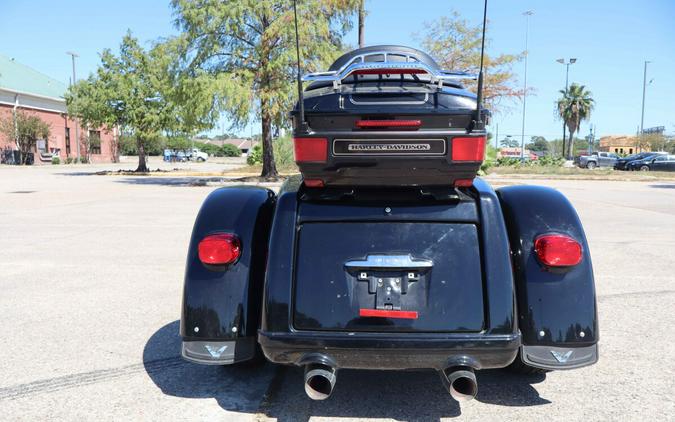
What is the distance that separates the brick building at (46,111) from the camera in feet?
163

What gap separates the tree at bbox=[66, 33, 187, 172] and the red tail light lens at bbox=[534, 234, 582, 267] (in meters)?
31.7

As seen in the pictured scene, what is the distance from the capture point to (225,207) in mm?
3098

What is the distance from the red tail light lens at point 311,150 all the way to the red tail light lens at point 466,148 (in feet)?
2.02

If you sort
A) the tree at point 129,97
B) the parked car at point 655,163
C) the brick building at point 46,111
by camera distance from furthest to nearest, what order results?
1. the brick building at point 46,111
2. the parked car at point 655,163
3. the tree at point 129,97

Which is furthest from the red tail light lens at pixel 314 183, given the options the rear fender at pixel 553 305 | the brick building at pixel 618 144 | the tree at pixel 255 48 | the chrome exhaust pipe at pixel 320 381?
the brick building at pixel 618 144

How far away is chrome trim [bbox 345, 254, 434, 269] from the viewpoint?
262cm

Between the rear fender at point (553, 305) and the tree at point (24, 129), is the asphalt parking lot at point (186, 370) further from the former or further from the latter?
the tree at point (24, 129)

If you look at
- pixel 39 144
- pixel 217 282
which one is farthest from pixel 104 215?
pixel 39 144

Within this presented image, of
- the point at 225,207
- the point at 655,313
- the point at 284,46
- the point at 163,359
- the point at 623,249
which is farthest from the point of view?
the point at 284,46

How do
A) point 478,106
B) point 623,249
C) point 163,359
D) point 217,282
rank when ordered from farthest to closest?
point 623,249 → point 163,359 → point 217,282 → point 478,106

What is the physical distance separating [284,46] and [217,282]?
1996 centimetres

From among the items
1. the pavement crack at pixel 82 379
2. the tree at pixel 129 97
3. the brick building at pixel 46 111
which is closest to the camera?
the pavement crack at pixel 82 379

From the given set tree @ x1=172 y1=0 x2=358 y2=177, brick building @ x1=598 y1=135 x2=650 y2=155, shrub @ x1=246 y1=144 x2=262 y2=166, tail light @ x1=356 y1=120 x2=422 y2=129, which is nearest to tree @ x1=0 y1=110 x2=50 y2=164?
shrub @ x1=246 y1=144 x2=262 y2=166

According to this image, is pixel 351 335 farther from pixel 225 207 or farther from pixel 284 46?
pixel 284 46
